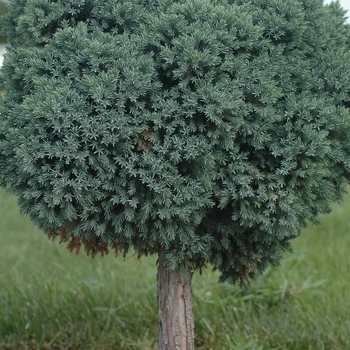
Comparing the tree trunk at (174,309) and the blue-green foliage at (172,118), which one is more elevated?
the blue-green foliage at (172,118)

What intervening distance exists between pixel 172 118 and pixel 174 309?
120 cm

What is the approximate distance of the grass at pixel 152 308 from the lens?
11.8ft

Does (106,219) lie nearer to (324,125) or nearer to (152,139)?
(152,139)

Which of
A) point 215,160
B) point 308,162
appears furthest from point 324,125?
point 215,160

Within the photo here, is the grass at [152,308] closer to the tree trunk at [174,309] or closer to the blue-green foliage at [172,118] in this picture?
the tree trunk at [174,309]

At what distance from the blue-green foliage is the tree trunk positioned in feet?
1.30

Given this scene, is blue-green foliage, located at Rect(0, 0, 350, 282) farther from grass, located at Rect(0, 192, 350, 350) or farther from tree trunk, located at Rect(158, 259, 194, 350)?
grass, located at Rect(0, 192, 350, 350)

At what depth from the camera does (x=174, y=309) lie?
283 centimetres

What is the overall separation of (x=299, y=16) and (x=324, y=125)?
528 millimetres

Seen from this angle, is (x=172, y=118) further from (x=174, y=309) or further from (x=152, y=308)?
(x=152, y=308)

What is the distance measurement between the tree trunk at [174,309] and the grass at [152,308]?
1.96 feet

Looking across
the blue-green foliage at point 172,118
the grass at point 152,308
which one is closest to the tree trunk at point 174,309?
the blue-green foliage at point 172,118

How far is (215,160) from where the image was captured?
2248mm

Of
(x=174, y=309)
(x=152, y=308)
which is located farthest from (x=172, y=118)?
(x=152, y=308)
